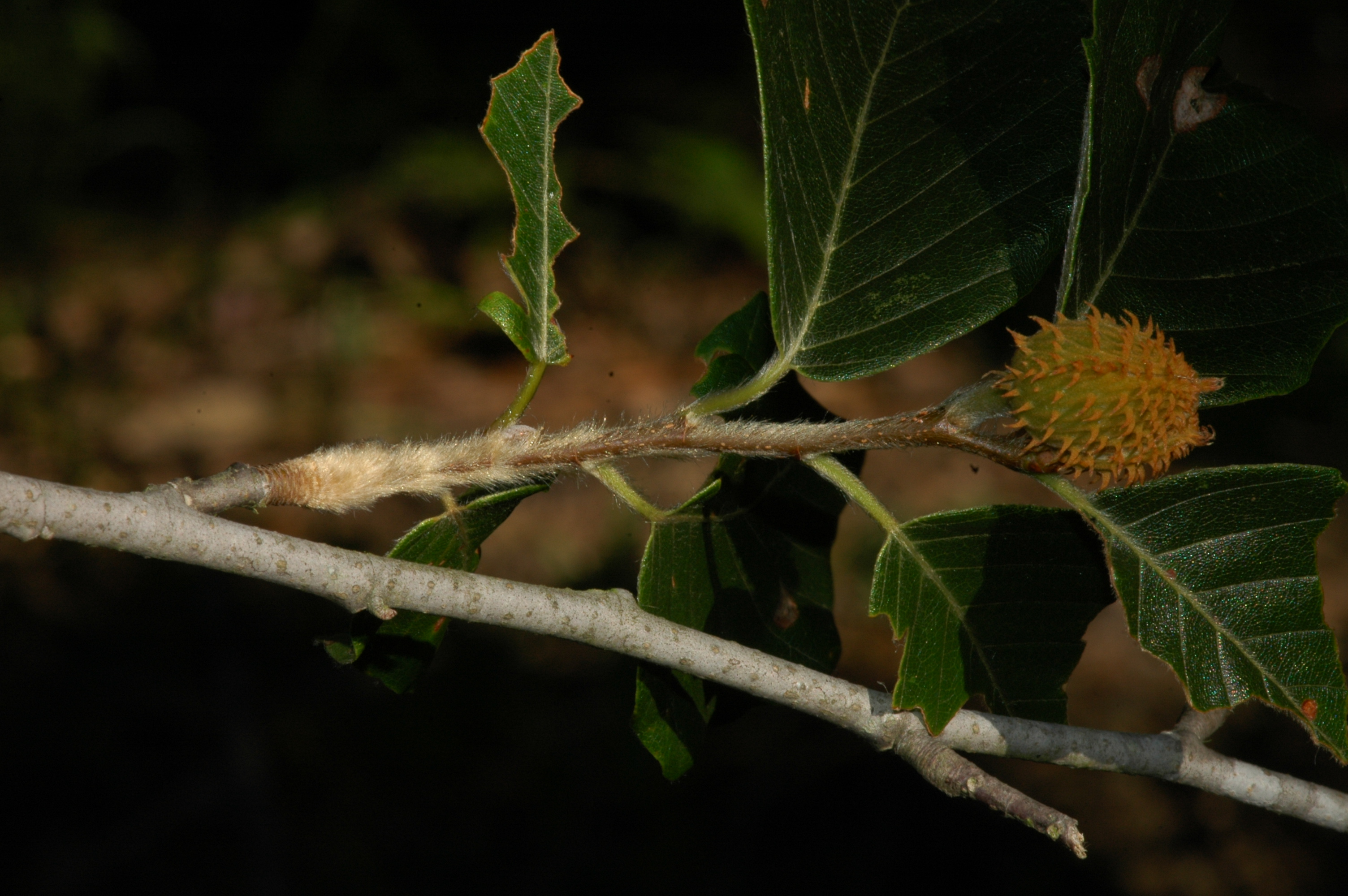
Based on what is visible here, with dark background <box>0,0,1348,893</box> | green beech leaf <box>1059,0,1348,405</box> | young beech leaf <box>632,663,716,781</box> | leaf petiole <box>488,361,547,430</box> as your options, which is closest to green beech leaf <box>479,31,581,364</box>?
leaf petiole <box>488,361,547,430</box>

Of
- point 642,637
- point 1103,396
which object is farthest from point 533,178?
point 1103,396

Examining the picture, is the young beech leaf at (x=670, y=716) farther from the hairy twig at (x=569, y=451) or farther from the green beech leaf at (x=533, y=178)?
the green beech leaf at (x=533, y=178)

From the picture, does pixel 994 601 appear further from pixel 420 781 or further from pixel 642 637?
pixel 420 781

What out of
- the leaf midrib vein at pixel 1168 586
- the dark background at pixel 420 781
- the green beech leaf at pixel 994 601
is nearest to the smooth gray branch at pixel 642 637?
the green beech leaf at pixel 994 601

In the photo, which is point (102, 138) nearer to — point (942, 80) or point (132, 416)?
point (132, 416)

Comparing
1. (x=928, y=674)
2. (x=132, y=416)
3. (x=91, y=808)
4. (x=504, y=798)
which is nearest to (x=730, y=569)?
(x=928, y=674)

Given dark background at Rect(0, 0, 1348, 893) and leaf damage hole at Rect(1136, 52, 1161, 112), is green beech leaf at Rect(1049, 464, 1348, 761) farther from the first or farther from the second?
dark background at Rect(0, 0, 1348, 893)
